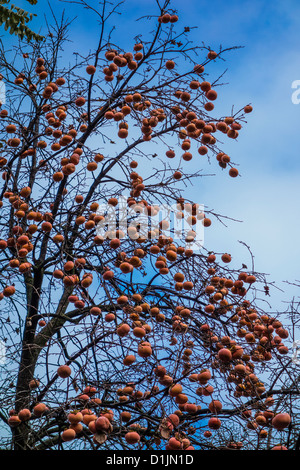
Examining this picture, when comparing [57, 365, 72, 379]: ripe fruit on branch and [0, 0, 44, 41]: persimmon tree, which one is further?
[0, 0, 44, 41]: persimmon tree

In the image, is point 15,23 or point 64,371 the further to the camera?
point 15,23

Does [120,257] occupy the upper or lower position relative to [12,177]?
lower

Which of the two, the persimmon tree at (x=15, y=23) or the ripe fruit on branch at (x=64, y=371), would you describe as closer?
the ripe fruit on branch at (x=64, y=371)

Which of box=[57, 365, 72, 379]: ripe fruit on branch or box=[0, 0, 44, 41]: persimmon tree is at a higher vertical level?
box=[0, 0, 44, 41]: persimmon tree

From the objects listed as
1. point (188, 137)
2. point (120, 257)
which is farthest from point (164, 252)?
point (188, 137)

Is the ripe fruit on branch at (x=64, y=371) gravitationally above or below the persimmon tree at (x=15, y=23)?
below

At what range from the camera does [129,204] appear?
15.4ft

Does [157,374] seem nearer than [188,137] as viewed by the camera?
Yes

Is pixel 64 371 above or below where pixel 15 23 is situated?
below

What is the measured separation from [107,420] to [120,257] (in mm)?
1878
